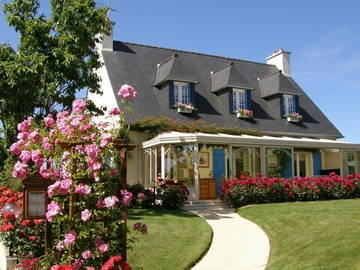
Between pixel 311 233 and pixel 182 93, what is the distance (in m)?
14.0

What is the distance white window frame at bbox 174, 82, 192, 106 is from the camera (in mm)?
23406

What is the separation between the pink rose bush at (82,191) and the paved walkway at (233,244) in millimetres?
3721

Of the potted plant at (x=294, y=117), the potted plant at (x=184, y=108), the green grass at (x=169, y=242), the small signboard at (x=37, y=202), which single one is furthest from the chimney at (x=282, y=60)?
the small signboard at (x=37, y=202)

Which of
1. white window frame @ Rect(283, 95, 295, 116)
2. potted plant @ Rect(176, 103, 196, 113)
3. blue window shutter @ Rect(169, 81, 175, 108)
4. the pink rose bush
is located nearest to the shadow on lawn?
the pink rose bush

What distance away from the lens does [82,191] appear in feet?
19.0

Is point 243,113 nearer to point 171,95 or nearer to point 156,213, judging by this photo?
point 171,95

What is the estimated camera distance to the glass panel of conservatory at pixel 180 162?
1948cm

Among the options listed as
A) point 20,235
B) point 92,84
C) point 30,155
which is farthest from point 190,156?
point 30,155

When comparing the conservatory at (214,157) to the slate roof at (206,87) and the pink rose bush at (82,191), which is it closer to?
the slate roof at (206,87)

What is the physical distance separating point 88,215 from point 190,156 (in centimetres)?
1399

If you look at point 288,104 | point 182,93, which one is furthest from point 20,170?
point 288,104

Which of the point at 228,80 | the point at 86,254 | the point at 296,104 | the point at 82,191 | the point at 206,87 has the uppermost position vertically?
the point at 228,80

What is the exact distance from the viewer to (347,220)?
1294cm

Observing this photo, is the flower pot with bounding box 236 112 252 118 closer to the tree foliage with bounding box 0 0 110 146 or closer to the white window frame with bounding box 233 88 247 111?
the white window frame with bounding box 233 88 247 111
